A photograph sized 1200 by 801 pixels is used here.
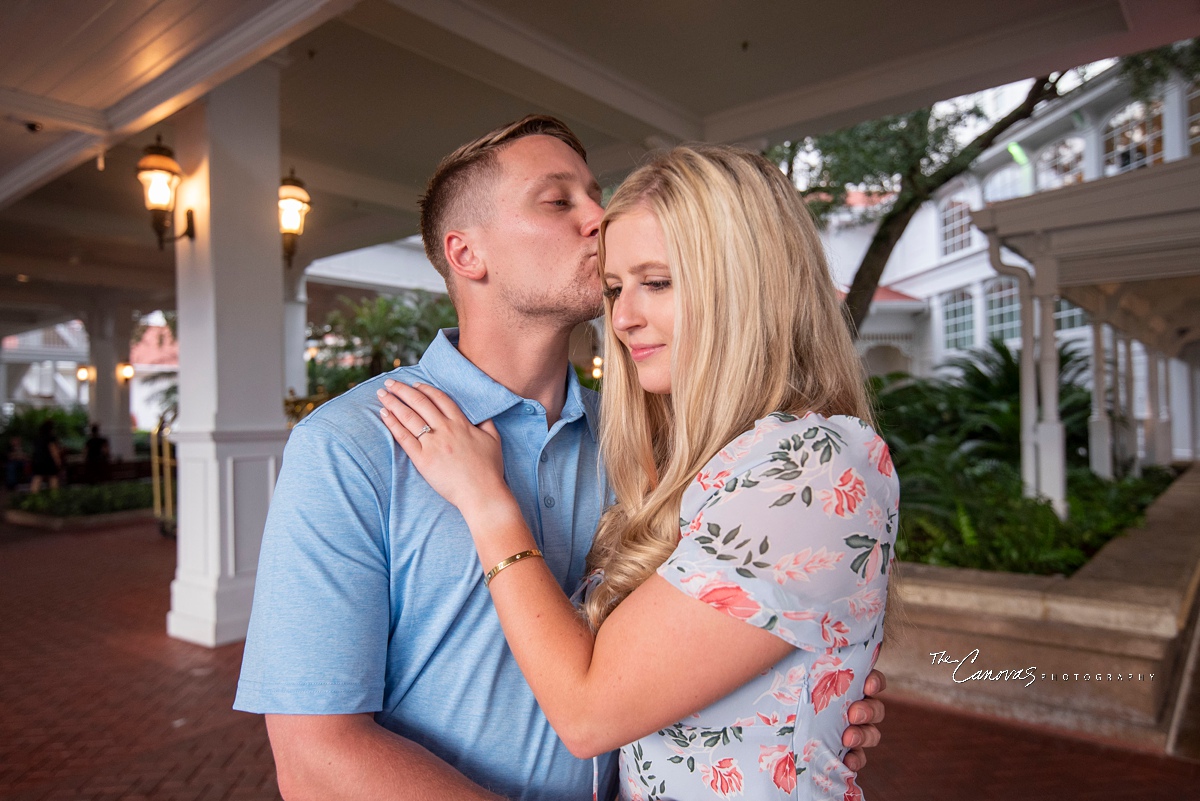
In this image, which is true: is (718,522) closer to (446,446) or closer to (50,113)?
(446,446)

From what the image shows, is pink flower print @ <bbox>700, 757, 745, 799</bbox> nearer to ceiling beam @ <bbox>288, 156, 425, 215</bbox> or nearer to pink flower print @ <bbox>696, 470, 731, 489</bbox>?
pink flower print @ <bbox>696, 470, 731, 489</bbox>

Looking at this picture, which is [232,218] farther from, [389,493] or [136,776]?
[389,493]

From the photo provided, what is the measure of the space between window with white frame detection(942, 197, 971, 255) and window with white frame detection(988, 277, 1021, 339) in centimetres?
169

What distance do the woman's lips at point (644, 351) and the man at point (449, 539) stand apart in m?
0.30

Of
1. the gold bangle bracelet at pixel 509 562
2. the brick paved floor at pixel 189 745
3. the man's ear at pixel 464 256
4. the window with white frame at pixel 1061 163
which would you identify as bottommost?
the brick paved floor at pixel 189 745

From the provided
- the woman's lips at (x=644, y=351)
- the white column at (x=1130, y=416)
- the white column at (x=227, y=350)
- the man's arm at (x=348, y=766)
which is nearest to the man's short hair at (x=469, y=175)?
the woman's lips at (x=644, y=351)

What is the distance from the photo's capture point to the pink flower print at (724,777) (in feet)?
3.91

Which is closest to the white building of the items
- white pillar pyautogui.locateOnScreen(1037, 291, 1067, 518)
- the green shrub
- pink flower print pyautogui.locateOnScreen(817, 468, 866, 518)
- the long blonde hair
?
white pillar pyautogui.locateOnScreen(1037, 291, 1067, 518)

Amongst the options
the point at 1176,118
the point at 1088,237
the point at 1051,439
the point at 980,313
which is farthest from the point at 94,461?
the point at 1176,118

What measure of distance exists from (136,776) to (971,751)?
3.90 meters

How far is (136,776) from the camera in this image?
135 inches

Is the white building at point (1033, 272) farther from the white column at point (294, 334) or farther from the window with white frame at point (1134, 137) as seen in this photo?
the white column at point (294, 334)

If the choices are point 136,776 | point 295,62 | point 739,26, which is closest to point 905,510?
point 739,26

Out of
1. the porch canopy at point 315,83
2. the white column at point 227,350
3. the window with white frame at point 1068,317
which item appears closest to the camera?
the porch canopy at point 315,83
